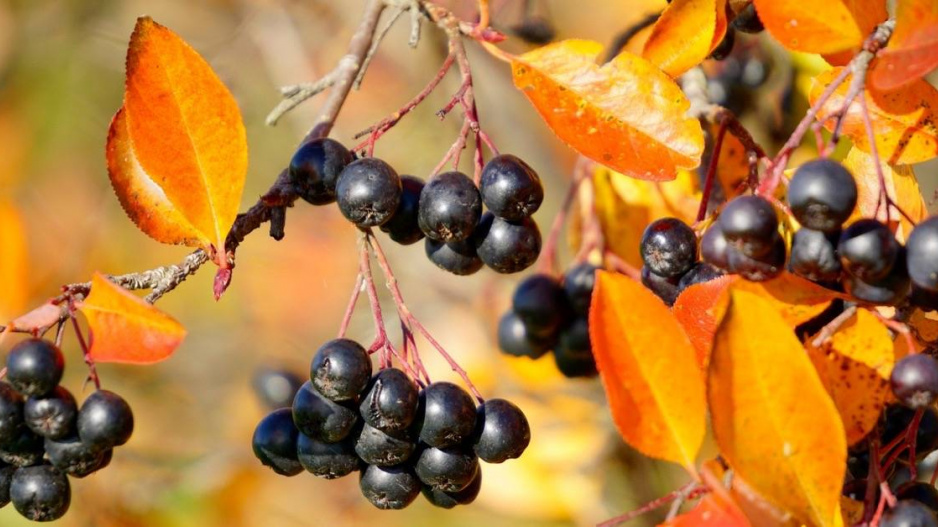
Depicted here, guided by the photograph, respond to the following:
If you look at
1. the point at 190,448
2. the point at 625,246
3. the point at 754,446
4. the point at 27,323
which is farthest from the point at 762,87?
the point at 190,448

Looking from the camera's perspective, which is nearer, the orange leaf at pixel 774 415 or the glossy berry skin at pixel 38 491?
the orange leaf at pixel 774 415

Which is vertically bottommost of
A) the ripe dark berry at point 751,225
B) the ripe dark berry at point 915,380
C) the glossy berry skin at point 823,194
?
the ripe dark berry at point 915,380

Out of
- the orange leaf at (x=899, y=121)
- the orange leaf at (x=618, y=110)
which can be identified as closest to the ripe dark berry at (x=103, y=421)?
the orange leaf at (x=618, y=110)

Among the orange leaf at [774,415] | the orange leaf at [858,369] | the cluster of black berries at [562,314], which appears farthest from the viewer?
the cluster of black berries at [562,314]

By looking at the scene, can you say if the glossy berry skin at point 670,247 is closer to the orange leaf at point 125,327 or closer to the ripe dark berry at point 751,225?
the ripe dark berry at point 751,225

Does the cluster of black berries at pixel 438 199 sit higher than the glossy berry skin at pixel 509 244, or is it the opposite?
the cluster of black berries at pixel 438 199

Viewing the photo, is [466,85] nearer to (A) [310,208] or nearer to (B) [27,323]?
(B) [27,323]

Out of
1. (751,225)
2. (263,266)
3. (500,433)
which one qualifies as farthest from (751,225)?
(263,266)
